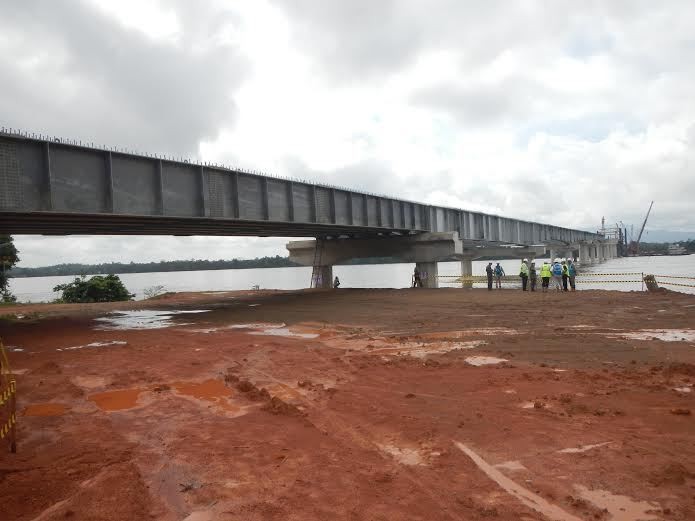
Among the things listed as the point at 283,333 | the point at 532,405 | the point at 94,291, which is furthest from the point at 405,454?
the point at 94,291

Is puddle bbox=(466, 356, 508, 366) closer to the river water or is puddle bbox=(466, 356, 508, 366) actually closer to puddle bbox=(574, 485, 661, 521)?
puddle bbox=(574, 485, 661, 521)

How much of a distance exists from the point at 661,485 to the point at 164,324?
52.8ft

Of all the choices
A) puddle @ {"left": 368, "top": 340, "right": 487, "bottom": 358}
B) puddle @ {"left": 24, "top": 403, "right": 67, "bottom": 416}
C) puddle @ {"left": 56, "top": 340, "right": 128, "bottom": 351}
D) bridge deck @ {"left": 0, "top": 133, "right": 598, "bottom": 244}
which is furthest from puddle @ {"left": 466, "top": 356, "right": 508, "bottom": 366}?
bridge deck @ {"left": 0, "top": 133, "right": 598, "bottom": 244}

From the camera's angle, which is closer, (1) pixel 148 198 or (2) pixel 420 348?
(2) pixel 420 348

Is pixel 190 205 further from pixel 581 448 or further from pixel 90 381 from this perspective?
pixel 581 448

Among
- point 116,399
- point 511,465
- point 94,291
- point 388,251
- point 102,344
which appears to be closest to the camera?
point 511,465

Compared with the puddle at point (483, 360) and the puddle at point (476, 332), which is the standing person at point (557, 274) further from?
the puddle at point (483, 360)

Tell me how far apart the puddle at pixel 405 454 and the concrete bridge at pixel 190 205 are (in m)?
13.2

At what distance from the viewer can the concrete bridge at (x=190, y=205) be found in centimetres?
1409

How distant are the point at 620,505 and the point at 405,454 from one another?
1.94m

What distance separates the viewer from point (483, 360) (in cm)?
945

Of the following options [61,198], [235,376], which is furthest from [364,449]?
[61,198]

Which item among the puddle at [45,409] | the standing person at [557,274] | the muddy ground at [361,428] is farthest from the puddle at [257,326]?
the standing person at [557,274]

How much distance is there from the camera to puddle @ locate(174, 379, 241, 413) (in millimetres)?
6973
